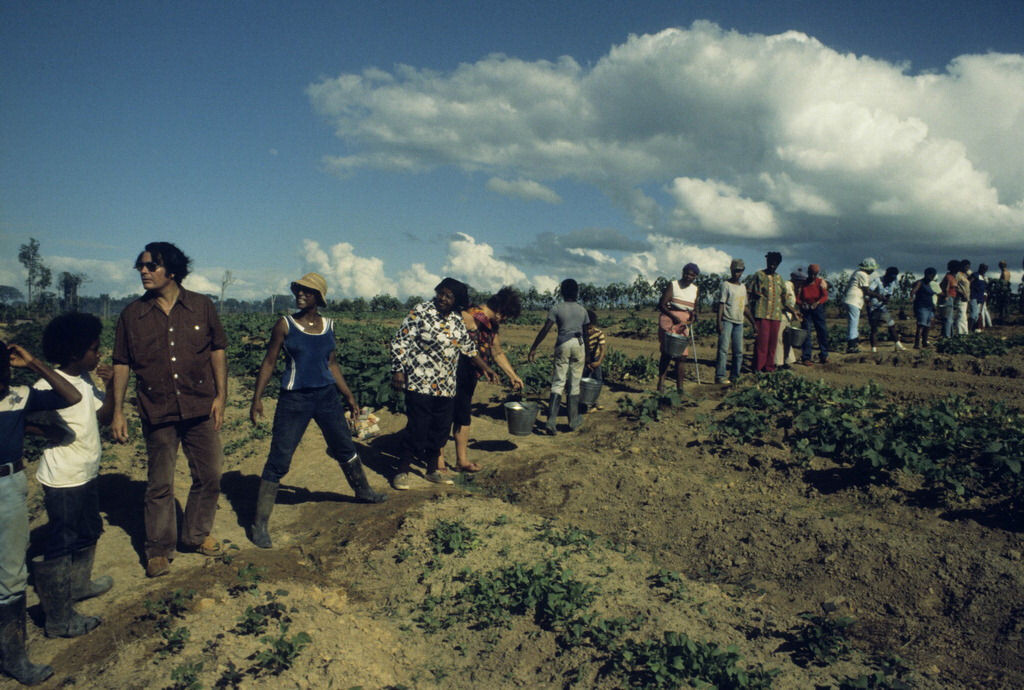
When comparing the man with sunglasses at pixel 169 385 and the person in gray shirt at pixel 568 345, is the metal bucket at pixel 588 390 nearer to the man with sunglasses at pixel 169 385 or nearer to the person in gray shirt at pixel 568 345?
the person in gray shirt at pixel 568 345

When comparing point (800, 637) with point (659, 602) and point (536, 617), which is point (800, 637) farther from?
point (536, 617)

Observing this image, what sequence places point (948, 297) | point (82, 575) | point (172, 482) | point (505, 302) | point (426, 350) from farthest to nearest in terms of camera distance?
point (948, 297) → point (505, 302) → point (426, 350) → point (172, 482) → point (82, 575)

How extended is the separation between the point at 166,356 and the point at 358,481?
6.38 ft

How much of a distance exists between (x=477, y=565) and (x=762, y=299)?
21.8 ft

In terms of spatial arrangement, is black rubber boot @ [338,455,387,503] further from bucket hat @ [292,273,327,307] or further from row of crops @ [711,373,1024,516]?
row of crops @ [711,373,1024,516]

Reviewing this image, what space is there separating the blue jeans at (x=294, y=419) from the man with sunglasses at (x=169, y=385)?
0.46 metres

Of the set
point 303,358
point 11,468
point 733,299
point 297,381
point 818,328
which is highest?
point 733,299

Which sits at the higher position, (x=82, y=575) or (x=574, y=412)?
(x=574, y=412)

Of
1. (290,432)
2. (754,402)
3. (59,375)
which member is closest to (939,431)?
(754,402)

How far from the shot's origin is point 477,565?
13.6 feet

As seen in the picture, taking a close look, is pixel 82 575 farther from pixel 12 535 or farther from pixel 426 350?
pixel 426 350

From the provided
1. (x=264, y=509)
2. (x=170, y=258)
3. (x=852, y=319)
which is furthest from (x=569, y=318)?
(x=852, y=319)

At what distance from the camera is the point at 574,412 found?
738 centimetres

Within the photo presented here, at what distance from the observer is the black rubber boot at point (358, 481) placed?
502cm
